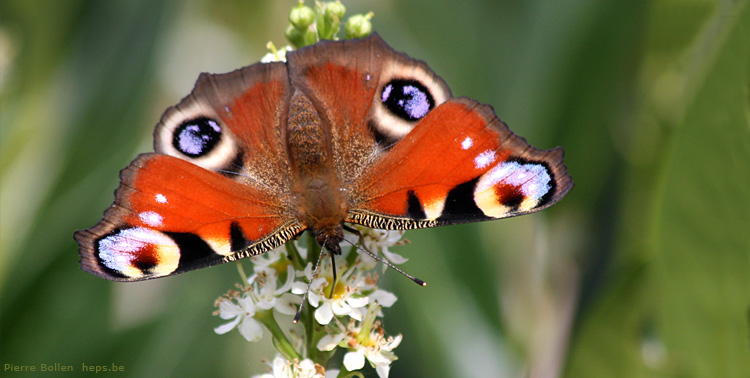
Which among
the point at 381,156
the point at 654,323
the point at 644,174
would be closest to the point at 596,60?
the point at 644,174

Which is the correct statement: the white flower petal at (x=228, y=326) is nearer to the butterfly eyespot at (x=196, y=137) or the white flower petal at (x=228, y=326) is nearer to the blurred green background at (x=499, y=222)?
the butterfly eyespot at (x=196, y=137)

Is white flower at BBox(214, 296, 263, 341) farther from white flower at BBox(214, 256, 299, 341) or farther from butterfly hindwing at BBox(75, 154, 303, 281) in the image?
butterfly hindwing at BBox(75, 154, 303, 281)

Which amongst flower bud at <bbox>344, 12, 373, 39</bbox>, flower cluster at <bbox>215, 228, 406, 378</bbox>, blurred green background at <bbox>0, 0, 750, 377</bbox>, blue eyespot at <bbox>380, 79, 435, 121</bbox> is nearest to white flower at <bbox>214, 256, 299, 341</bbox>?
flower cluster at <bbox>215, 228, 406, 378</bbox>

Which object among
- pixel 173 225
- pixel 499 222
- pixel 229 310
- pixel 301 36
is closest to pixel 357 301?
pixel 229 310

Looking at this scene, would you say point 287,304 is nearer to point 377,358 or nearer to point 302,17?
point 377,358

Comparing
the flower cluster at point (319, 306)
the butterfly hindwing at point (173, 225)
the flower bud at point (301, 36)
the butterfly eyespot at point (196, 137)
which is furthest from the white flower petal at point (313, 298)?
the flower bud at point (301, 36)

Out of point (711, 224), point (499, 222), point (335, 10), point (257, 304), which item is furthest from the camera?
point (499, 222)

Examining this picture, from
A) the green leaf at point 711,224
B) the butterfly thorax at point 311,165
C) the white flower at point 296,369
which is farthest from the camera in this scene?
the butterfly thorax at point 311,165

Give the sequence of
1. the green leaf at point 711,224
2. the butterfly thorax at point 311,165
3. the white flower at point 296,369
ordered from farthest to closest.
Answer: the butterfly thorax at point 311,165, the white flower at point 296,369, the green leaf at point 711,224
